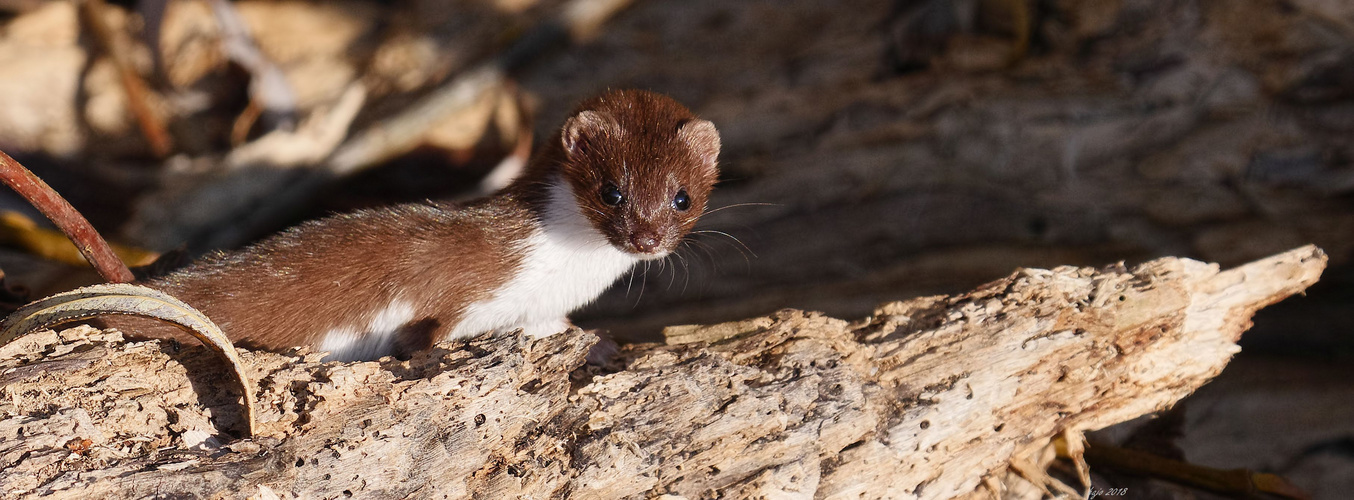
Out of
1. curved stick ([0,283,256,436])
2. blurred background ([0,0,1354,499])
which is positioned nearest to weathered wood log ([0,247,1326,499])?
curved stick ([0,283,256,436])

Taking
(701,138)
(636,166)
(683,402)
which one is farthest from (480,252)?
(683,402)

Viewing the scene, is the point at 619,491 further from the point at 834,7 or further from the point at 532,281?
the point at 834,7

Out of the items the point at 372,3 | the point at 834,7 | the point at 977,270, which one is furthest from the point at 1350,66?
the point at 372,3

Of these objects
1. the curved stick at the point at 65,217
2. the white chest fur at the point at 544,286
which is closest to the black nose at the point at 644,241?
the white chest fur at the point at 544,286

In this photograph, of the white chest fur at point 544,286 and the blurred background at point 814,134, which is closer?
the white chest fur at point 544,286

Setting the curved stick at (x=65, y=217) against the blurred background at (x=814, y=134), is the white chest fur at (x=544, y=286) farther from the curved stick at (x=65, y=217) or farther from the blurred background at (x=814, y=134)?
the curved stick at (x=65, y=217)

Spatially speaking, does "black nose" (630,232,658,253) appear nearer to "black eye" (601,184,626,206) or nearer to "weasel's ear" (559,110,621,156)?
"black eye" (601,184,626,206)
